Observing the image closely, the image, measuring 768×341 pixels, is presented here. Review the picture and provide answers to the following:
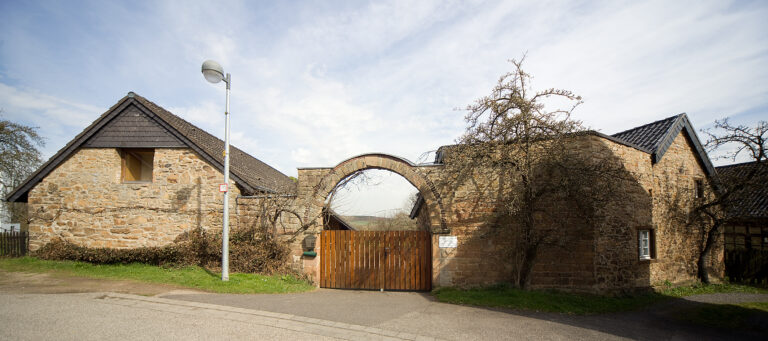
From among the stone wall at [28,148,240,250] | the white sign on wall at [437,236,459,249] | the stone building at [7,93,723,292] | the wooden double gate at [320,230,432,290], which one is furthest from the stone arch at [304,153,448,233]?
the stone wall at [28,148,240,250]

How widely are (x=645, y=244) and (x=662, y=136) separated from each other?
12.6ft

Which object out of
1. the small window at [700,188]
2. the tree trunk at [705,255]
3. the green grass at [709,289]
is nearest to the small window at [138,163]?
the green grass at [709,289]

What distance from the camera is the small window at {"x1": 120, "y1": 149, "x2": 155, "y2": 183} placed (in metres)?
12.2

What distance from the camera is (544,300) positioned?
8164 millimetres

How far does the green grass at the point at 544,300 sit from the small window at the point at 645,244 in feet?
4.04

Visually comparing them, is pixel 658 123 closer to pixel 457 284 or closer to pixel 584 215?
pixel 584 215

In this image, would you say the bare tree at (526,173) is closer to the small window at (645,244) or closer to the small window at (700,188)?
the small window at (645,244)

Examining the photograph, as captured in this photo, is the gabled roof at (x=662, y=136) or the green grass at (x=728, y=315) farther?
the gabled roof at (x=662, y=136)

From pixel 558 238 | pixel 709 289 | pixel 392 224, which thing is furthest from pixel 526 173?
pixel 392 224

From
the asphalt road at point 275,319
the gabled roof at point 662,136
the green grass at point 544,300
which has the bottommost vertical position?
the green grass at point 544,300

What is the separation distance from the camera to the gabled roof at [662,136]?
36.8 feet

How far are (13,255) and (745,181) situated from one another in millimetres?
25239

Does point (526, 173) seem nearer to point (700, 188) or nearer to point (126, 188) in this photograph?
point (700, 188)

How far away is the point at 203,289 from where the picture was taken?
27.2 feet
